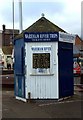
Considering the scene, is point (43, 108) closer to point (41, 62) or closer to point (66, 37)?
point (41, 62)

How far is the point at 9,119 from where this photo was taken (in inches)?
407

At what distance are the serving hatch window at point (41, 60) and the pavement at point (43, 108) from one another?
1321 mm

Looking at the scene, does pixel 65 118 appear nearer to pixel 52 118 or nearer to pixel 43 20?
pixel 52 118

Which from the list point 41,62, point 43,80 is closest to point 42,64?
point 41,62

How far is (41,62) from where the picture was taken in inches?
564

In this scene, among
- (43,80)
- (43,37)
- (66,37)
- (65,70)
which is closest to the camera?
(43,37)

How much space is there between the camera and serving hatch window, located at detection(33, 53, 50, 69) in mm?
14266

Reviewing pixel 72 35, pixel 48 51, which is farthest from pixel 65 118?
pixel 72 35

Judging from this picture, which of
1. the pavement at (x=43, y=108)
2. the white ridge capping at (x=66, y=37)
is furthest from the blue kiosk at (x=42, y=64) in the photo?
the pavement at (x=43, y=108)

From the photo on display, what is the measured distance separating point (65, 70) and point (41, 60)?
3.92 ft

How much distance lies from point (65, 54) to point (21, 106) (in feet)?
9.67

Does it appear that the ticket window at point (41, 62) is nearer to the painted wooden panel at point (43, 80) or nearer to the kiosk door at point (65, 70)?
the painted wooden panel at point (43, 80)

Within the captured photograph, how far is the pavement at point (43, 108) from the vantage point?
36.4ft

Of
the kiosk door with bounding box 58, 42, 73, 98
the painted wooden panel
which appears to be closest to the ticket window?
the painted wooden panel
